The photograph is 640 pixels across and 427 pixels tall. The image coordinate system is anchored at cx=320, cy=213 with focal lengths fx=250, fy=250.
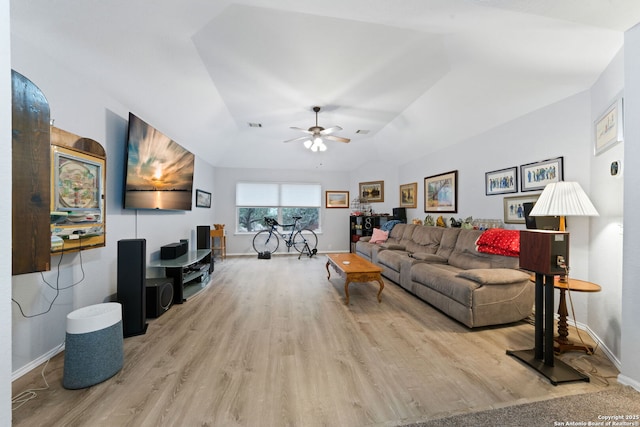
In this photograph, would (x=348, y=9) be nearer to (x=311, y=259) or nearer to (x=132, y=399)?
(x=132, y=399)

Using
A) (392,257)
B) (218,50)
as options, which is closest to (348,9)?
(218,50)

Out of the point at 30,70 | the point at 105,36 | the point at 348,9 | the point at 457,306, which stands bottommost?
the point at 457,306

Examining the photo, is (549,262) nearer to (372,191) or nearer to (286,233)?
(372,191)

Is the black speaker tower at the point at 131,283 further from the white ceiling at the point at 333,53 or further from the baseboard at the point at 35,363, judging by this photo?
the white ceiling at the point at 333,53

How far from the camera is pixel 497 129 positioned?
12.3ft

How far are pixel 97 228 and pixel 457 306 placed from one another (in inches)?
148

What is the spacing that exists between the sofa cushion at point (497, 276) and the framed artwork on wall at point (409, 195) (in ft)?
10.8

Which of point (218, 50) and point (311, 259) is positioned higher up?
point (218, 50)

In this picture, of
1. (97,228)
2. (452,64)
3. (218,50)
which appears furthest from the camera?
(452,64)

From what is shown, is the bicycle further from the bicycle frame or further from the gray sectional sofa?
the gray sectional sofa

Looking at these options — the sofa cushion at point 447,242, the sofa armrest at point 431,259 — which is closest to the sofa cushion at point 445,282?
the sofa armrest at point 431,259

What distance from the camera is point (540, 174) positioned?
3098 mm

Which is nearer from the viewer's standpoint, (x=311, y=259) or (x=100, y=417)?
(x=100, y=417)

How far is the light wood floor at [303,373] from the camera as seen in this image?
1.55 m
